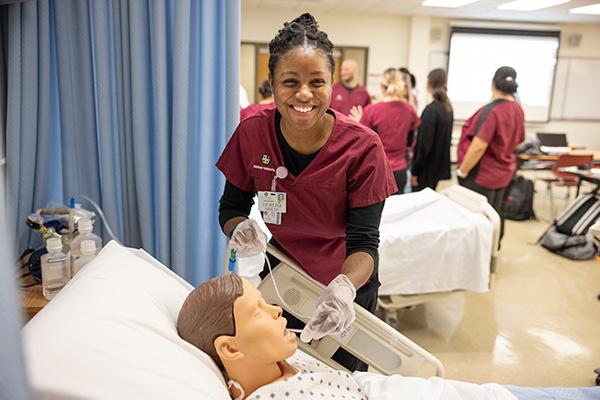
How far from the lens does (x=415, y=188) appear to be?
4.32 meters

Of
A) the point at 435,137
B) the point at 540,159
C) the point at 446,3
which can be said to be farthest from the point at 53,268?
the point at 446,3

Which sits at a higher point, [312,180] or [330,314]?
[312,180]

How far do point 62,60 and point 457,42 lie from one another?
7.51m

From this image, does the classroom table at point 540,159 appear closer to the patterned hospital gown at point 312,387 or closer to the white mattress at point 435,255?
the white mattress at point 435,255

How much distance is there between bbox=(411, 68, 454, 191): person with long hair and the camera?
12.7ft

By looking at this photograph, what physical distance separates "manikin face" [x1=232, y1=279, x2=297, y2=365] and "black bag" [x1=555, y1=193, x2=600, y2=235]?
3888 mm

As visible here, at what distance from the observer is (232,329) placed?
1174 millimetres

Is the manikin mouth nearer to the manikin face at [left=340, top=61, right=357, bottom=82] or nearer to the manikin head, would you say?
the manikin head

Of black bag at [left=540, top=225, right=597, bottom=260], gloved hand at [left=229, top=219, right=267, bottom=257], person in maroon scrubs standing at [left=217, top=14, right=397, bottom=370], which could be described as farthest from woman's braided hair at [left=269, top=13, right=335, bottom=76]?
black bag at [left=540, top=225, right=597, bottom=260]

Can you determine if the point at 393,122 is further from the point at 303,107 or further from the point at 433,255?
the point at 303,107

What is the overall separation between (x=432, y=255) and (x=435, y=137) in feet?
5.10

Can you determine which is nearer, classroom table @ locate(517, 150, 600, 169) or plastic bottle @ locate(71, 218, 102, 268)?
plastic bottle @ locate(71, 218, 102, 268)

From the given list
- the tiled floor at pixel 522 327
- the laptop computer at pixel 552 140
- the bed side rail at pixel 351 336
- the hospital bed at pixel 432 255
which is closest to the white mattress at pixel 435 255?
the hospital bed at pixel 432 255

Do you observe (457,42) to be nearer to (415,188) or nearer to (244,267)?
(415,188)
